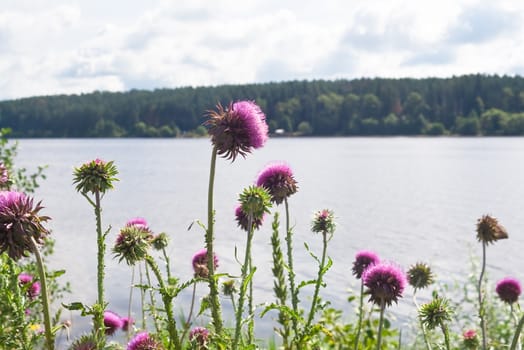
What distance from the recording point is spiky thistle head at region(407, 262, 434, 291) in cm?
534

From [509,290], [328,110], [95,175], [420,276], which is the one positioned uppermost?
[328,110]

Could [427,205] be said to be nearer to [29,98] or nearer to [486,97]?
[486,97]

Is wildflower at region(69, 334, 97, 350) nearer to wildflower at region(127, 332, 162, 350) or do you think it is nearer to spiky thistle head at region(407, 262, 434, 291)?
wildflower at region(127, 332, 162, 350)

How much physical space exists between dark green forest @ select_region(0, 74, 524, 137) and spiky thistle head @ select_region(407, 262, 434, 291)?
105 metres

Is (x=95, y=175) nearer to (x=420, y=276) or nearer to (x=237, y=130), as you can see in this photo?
(x=237, y=130)

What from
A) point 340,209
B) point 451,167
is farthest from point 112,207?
point 451,167

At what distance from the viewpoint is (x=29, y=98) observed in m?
149

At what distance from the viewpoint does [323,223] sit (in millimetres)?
4102

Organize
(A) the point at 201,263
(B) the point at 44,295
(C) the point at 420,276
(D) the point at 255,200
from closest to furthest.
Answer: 1. (B) the point at 44,295
2. (D) the point at 255,200
3. (A) the point at 201,263
4. (C) the point at 420,276

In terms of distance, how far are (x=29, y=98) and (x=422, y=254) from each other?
A: 145 metres

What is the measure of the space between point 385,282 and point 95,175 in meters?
1.88

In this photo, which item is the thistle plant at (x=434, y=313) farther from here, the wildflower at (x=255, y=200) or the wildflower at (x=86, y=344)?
the wildflower at (x=86, y=344)

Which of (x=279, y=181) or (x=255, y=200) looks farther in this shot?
(x=279, y=181)

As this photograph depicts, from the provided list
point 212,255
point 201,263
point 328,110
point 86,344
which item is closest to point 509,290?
point 201,263
